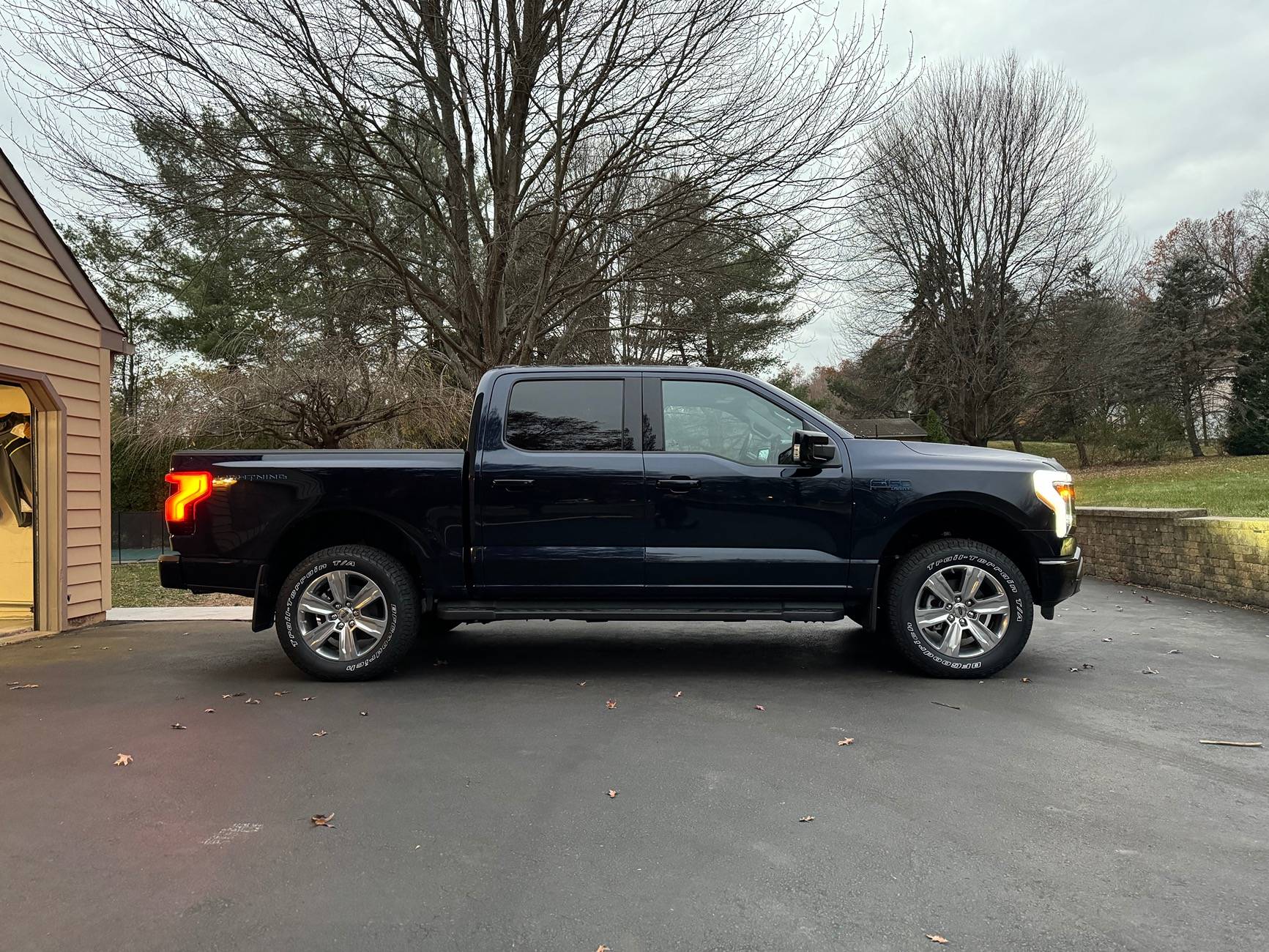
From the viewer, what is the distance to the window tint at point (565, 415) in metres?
5.58

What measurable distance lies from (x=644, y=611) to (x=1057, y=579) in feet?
8.87

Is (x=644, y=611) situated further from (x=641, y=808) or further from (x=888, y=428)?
(x=888, y=428)

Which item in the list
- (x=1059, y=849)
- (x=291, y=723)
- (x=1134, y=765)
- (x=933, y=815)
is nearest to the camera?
(x=1059, y=849)

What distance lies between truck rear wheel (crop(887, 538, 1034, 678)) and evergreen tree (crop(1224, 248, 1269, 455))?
113 feet

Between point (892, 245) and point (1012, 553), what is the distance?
69.6 feet

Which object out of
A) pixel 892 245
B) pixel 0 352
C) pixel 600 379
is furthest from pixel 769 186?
pixel 892 245

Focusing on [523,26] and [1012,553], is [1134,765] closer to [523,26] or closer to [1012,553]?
[1012,553]

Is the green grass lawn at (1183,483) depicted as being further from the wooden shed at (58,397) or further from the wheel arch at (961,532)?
the wooden shed at (58,397)

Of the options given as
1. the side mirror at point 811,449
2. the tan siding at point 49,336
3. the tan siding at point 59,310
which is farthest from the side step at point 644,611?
the tan siding at point 59,310

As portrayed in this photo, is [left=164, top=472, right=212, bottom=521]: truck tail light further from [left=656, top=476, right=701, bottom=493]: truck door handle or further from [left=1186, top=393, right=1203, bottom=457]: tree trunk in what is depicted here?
[left=1186, top=393, right=1203, bottom=457]: tree trunk

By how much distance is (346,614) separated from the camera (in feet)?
18.0

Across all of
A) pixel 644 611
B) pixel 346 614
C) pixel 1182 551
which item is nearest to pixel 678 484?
pixel 644 611

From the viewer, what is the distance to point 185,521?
550 cm

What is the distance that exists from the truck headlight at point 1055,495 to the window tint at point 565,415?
2.76 meters
